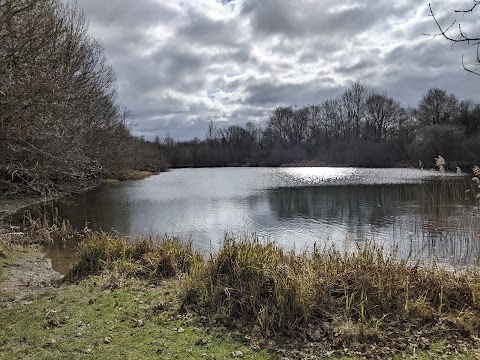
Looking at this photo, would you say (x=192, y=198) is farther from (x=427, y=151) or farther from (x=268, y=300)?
(x=427, y=151)

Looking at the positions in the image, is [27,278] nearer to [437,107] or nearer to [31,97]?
[31,97]

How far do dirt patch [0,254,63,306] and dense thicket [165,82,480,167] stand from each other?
4229 cm

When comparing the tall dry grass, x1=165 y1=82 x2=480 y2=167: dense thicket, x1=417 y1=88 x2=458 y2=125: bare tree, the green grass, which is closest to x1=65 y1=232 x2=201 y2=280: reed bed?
the green grass

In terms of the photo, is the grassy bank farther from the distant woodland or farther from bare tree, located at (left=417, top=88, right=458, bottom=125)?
bare tree, located at (left=417, top=88, right=458, bottom=125)

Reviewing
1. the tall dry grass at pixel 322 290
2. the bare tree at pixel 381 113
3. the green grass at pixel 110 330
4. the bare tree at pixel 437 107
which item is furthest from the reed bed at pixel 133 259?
the bare tree at pixel 381 113

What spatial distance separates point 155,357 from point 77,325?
1.51 metres

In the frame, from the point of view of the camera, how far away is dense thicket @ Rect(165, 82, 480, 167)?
49.1 m

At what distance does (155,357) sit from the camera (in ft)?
13.1

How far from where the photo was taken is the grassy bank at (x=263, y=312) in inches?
169

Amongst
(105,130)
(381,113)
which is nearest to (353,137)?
(381,113)

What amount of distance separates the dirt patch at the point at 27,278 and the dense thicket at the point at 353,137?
139 ft

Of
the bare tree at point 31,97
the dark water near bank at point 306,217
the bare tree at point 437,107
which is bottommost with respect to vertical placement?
the dark water near bank at point 306,217

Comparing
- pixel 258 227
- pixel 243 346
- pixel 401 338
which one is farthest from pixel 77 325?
pixel 258 227

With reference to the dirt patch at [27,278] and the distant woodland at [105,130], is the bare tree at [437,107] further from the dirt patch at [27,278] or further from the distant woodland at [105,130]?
the dirt patch at [27,278]
